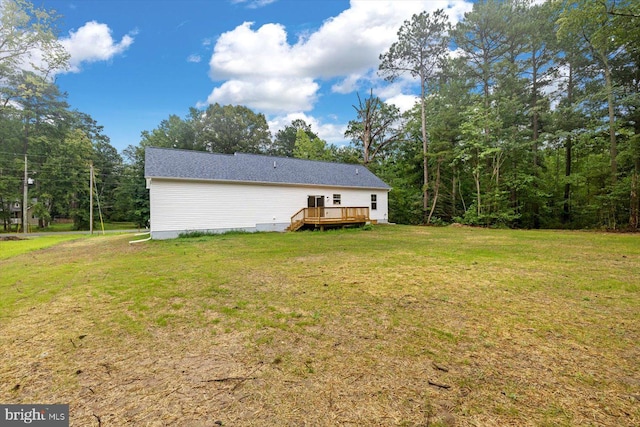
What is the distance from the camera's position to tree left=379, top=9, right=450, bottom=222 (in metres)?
19.9

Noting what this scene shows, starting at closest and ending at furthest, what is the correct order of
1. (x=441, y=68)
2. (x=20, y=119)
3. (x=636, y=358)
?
(x=636, y=358), (x=441, y=68), (x=20, y=119)

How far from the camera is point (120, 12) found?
46.5ft

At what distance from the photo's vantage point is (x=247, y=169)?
15.9 meters

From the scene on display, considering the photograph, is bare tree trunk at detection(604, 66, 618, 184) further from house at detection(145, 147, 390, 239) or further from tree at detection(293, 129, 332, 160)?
tree at detection(293, 129, 332, 160)

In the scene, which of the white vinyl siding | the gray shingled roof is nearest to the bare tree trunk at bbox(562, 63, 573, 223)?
the gray shingled roof

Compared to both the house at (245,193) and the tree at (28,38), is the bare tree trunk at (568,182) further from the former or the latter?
the tree at (28,38)

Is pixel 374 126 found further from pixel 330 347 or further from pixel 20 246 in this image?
pixel 330 347

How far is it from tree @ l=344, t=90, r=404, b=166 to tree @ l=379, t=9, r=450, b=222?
5.38 meters

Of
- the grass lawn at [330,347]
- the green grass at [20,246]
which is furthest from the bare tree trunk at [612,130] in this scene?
the green grass at [20,246]

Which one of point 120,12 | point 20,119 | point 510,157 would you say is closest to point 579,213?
point 510,157

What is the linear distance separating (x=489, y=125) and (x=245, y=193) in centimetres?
1637

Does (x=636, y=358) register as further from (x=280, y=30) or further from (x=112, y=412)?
(x=280, y=30)

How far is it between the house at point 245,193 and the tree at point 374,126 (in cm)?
960

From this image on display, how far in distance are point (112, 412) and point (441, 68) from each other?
25.2 m
